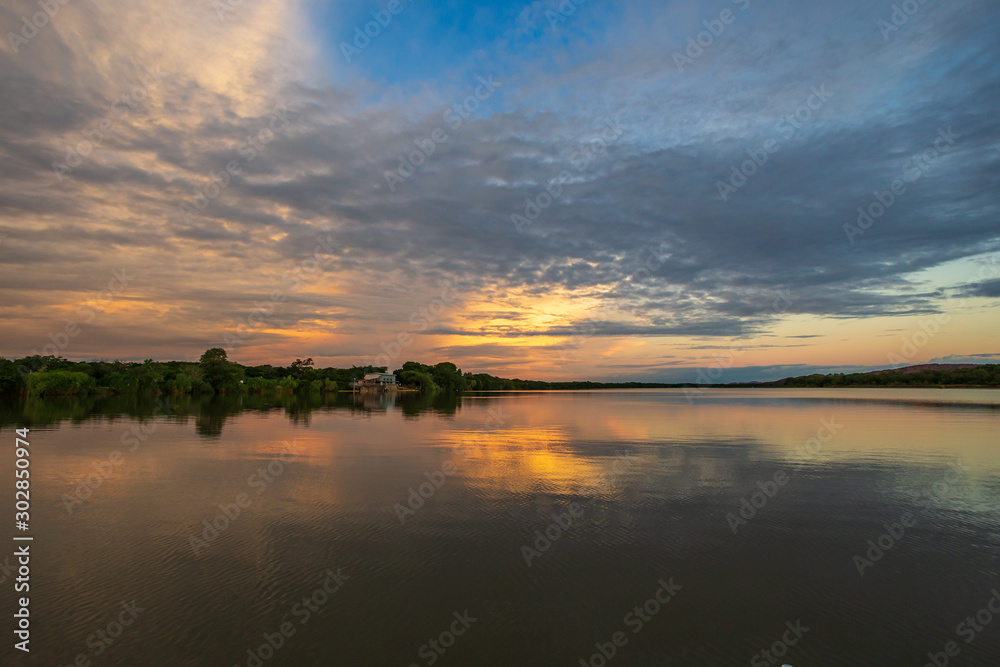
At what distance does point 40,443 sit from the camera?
2467cm

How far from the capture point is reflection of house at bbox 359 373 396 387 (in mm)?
180613

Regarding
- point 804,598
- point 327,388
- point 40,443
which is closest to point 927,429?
point 804,598

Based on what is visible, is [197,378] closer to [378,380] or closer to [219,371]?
[219,371]

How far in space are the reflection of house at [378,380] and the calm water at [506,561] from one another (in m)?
162

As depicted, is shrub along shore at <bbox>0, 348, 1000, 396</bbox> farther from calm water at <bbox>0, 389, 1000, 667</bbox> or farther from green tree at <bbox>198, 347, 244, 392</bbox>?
calm water at <bbox>0, 389, 1000, 667</bbox>

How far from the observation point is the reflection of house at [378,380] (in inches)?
7111

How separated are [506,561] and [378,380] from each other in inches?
7183

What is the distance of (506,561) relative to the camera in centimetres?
→ 1018

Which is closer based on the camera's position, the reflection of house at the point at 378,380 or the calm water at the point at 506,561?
the calm water at the point at 506,561

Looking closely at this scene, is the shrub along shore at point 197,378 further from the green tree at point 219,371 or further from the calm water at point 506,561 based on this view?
the calm water at point 506,561

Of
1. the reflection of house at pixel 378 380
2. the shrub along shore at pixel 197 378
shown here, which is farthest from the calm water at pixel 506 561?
the reflection of house at pixel 378 380

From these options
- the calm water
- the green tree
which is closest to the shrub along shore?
the green tree

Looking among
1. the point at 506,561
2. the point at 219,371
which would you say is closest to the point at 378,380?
the point at 219,371

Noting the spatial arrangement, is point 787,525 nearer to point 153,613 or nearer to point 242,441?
point 153,613
